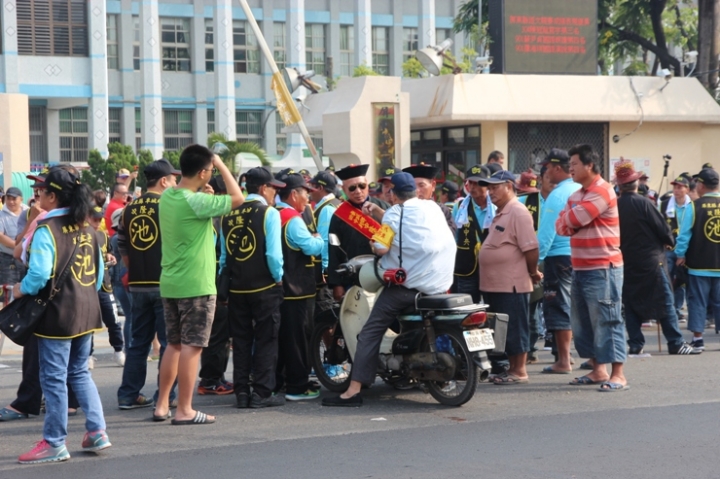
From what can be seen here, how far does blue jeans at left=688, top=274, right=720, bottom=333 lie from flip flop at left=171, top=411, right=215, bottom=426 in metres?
→ 6.17

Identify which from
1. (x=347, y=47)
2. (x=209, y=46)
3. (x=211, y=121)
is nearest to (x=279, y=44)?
(x=209, y=46)

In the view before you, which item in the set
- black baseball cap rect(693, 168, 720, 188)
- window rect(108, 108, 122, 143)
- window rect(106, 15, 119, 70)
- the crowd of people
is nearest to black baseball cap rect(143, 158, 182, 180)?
the crowd of people

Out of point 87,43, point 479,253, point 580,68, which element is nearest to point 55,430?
point 479,253

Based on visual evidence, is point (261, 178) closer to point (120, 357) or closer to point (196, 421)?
point (196, 421)

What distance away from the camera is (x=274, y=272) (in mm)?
8656

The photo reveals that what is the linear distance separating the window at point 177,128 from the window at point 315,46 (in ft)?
24.1

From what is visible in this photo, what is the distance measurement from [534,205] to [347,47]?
47.9 metres

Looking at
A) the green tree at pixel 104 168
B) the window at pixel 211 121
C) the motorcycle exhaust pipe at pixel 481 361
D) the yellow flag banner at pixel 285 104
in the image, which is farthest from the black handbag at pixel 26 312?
the window at pixel 211 121

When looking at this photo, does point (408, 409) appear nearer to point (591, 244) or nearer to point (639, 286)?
point (591, 244)

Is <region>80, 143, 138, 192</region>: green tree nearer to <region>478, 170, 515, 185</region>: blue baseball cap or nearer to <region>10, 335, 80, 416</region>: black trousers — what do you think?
<region>478, 170, 515, 185</region>: blue baseball cap

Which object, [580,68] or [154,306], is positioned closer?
[154,306]

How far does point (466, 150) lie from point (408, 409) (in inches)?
479

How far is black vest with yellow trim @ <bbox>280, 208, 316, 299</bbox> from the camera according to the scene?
9102 mm

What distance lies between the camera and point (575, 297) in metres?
9.76
